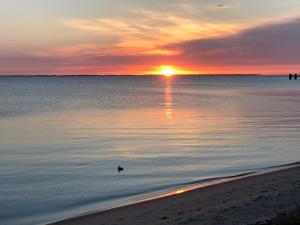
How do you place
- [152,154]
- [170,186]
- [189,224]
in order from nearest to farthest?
[189,224], [170,186], [152,154]

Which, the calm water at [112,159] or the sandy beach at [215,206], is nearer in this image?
the sandy beach at [215,206]

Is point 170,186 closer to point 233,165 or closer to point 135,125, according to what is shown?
point 233,165

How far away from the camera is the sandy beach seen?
10094 millimetres

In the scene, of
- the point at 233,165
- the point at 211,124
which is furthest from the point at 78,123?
the point at 233,165

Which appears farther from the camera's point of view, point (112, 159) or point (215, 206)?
point (112, 159)

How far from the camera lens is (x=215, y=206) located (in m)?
11.4

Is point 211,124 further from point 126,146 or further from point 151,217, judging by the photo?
point 151,217

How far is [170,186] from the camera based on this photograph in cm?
1473

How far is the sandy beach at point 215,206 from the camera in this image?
10.1 m

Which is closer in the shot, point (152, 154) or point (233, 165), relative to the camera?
point (233, 165)

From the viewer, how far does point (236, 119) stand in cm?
3684

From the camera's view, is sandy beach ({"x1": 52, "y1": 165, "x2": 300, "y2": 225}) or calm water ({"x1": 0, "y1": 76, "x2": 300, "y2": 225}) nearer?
sandy beach ({"x1": 52, "y1": 165, "x2": 300, "y2": 225})


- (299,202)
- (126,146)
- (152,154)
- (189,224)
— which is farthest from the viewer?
(126,146)

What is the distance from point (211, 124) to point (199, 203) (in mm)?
21469
